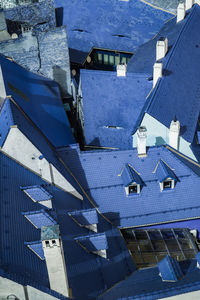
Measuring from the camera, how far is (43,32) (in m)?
55.5

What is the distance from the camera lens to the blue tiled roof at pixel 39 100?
4684 centimetres

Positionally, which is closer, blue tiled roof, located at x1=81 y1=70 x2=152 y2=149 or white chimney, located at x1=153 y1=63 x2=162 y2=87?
white chimney, located at x1=153 y1=63 x2=162 y2=87

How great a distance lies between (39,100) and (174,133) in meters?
16.5

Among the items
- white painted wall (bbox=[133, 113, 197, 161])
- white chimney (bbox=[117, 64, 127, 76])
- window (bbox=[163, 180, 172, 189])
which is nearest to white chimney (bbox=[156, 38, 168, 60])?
white chimney (bbox=[117, 64, 127, 76])

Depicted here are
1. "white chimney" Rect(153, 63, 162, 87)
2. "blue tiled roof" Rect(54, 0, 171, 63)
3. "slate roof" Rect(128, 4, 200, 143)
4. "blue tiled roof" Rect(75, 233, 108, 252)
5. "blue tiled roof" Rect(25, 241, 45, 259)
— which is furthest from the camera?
"blue tiled roof" Rect(54, 0, 171, 63)

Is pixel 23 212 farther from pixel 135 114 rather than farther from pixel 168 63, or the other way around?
pixel 168 63

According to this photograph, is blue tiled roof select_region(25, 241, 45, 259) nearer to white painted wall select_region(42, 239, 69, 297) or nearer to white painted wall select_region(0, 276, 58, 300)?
white painted wall select_region(42, 239, 69, 297)

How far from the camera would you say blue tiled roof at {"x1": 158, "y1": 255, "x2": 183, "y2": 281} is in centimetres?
3174

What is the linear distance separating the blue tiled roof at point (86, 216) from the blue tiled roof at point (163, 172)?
294 inches

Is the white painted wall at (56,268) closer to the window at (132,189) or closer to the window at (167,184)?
the window at (132,189)

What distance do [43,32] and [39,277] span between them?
113 ft

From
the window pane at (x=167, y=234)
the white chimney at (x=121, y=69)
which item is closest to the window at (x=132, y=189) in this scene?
the window pane at (x=167, y=234)

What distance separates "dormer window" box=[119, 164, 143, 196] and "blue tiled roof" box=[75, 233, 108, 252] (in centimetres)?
693

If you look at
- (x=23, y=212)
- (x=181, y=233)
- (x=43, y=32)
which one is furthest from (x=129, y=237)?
(x=43, y=32)
